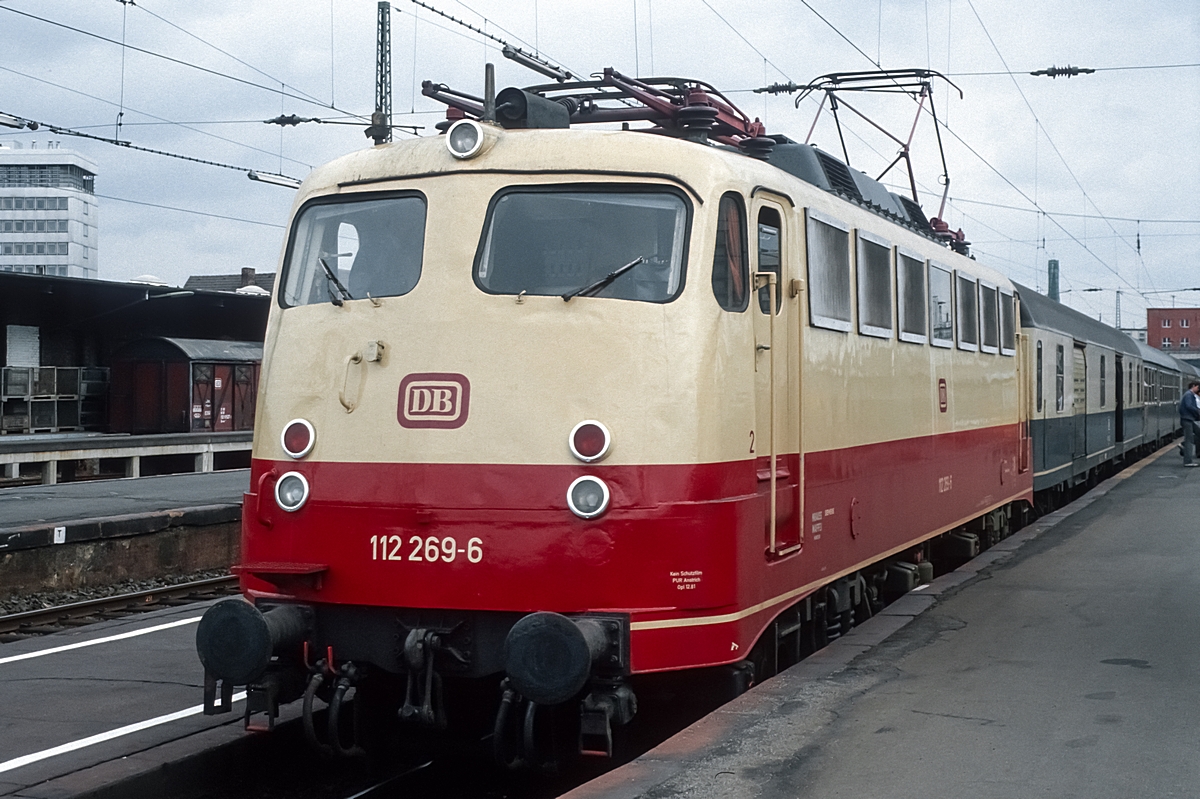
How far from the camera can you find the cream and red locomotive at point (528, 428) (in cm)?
573

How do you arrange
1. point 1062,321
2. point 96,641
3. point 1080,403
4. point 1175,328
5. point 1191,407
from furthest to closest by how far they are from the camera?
point 1175,328 < point 1191,407 < point 1080,403 < point 1062,321 < point 96,641

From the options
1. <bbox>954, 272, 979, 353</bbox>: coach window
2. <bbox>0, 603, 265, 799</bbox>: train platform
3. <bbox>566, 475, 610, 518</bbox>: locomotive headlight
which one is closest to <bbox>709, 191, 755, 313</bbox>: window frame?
<bbox>566, 475, 610, 518</bbox>: locomotive headlight

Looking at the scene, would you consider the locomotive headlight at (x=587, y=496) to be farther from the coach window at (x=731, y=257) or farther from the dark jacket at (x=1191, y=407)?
the dark jacket at (x=1191, y=407)

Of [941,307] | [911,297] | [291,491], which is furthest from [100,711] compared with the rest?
[941,307]

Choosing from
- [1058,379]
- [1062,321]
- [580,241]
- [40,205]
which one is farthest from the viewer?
[40,205]

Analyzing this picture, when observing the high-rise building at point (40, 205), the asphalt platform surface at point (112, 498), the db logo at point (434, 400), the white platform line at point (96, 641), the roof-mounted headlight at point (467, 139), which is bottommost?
the white platform line at point (96, 641)

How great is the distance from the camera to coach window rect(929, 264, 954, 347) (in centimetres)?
991

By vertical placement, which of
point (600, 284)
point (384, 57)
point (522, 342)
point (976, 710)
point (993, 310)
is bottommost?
point (976, 710)

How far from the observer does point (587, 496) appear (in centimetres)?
570

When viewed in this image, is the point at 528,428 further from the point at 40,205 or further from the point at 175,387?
the point at 40,205

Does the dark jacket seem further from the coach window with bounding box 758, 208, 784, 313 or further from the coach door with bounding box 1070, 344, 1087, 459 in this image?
the coach window with bounding box 758, 208, 784, 313

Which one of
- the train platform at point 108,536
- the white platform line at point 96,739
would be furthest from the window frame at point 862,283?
the train platform at point 108,536

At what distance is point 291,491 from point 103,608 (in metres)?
6.98

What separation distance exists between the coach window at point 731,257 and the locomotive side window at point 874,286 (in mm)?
1878
